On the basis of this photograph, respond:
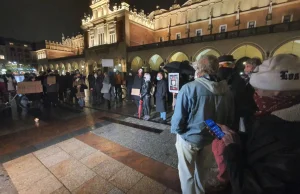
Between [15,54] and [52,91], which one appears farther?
[15,54]

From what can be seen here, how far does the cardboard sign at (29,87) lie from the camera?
715cm

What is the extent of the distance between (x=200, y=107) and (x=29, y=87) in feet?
28.3

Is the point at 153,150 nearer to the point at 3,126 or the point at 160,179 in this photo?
the point at 160,179

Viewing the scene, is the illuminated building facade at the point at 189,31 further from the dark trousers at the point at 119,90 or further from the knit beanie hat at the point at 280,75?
the knit beanie hat at the point at 280,75

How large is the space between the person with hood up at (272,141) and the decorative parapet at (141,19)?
1308 inches

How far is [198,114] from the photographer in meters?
1.91

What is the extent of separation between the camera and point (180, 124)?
1.93 metres

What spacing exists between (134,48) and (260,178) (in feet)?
86.8

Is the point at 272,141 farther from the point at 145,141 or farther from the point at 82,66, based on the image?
the point at 82,66

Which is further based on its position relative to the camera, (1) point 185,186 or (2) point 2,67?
(2) point 2,67

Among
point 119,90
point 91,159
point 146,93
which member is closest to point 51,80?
point 119,90

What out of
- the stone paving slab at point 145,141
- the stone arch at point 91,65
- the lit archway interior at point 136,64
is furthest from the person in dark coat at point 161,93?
the stone arch at point 91,65

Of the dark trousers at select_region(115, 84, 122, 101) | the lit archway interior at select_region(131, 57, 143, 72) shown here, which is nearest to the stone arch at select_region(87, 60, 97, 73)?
the lit archway interior at select_region(131, 57, 143, 72)

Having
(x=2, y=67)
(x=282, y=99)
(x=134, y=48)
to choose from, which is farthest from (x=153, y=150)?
(x=2, y=67)
